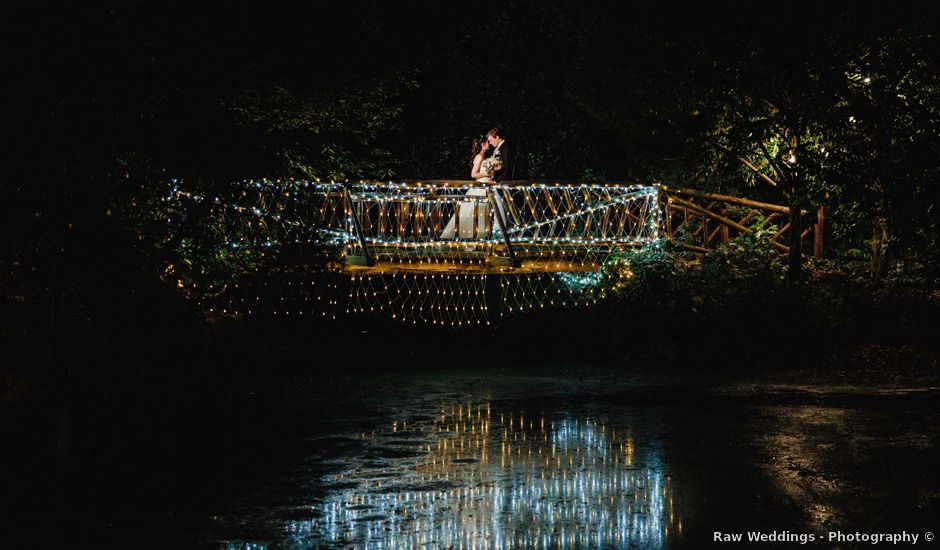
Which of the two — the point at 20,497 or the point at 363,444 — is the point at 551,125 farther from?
the point at 20,497

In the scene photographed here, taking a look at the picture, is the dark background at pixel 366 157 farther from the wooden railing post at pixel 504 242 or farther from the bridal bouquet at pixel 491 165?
the bridal bouquet at pixel 491 165

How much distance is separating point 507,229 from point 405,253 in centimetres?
181

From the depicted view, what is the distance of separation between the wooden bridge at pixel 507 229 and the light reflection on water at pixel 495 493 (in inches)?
287

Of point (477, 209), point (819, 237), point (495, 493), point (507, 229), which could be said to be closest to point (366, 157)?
point (477, 209)

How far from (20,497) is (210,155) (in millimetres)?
7239

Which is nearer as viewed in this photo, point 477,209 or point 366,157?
point 477,209

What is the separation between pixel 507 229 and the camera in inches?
719

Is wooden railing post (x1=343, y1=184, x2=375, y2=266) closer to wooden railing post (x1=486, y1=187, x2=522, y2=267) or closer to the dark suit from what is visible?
wooden railing post (x1=486, y1=187, x2=522, y2=267)

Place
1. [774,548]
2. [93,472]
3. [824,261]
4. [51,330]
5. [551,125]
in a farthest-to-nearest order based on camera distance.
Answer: [551,125] < [824,261] < [51,330] < [93,472] < [774,548]

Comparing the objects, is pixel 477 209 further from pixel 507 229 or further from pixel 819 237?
pixel 819 237

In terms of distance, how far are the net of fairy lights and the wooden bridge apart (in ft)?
0.10

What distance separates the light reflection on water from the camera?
6.35 meters

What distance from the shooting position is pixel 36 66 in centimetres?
889

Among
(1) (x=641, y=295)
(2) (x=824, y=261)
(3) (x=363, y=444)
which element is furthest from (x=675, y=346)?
(3) (x=363, y=444)
